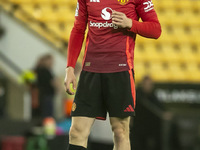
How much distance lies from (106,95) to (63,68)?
21.3 ft

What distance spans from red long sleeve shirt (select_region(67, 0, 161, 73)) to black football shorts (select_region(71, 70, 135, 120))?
0.05 meters

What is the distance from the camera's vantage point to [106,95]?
3494 millimetres

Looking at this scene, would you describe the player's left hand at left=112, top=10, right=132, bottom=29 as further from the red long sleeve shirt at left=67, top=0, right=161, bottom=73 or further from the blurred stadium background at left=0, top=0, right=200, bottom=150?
the blurred stadium background at left=0, top=0, right=200, bottom=150

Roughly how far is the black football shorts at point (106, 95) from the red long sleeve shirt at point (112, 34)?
0.05 m

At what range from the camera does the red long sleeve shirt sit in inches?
137

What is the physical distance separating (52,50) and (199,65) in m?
3.16

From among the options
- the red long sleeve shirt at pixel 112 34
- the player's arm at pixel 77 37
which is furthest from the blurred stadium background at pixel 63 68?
the red long sleeve shirt at pixel 112 34

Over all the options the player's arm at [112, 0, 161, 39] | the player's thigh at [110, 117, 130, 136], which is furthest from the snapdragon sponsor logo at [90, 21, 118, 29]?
the player's thigh at [110, 117, 130, 136]

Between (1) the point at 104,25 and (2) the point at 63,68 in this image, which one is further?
(2) the point at 63,68

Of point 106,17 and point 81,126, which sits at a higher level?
point 106,17

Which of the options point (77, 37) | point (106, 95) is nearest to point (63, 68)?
point (77, 37)

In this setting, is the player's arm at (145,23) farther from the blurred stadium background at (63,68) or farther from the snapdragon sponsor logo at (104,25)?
the blurred stadium background at (63,68)

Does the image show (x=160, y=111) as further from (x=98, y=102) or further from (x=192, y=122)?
(x=98, y=102)

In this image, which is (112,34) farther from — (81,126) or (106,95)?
(81,126)
